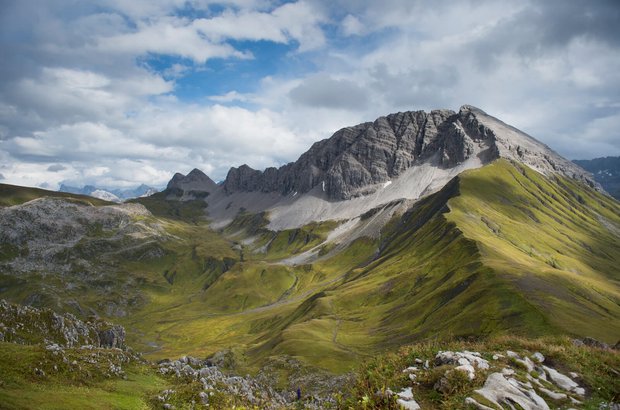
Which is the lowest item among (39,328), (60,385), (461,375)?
(39,328)

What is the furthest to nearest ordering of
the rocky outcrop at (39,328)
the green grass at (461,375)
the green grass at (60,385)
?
the rocky outcrop at (39,328) < the green grass at (60,385) < the green grass at (461,375)

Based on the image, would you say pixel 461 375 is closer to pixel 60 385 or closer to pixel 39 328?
pixel 60 385

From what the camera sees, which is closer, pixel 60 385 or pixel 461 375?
pixel 461 375

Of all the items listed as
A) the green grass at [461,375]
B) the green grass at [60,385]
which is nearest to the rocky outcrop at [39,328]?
the green grass at [60,385]

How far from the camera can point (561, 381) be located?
22.2 metres

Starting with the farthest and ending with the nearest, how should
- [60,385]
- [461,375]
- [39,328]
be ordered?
[39,328]
[60,385]
[461,375]

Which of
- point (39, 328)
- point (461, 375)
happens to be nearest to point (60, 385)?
point (461, 375)

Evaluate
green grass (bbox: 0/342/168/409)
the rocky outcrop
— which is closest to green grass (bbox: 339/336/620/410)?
green grass (bbox: 0/342/168/409)

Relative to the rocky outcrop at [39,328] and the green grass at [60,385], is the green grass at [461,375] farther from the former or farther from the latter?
the rocky outcrop at [39,328]

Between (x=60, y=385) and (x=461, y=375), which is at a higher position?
(x=461, y=375)

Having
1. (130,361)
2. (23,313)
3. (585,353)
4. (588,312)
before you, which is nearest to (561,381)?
(585,353)

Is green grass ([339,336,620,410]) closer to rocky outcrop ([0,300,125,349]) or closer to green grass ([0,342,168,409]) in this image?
green grass ([0,342,168,409])

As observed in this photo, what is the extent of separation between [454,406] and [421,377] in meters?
3.11

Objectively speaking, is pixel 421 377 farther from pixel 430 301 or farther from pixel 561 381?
pixel 430 301
